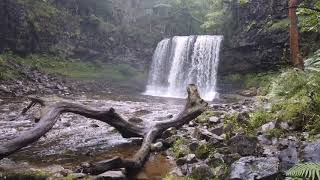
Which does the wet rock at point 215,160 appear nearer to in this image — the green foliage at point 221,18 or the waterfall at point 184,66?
the waterfall at point 184,66

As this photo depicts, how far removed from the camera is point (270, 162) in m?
4.45

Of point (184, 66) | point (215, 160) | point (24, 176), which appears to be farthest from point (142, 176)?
point (184, 66)

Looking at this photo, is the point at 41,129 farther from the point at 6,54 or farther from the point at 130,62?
the point at 130,62

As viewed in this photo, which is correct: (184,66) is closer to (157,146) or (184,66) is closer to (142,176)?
(157,146)

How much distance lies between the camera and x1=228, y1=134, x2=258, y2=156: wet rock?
17.4 feet

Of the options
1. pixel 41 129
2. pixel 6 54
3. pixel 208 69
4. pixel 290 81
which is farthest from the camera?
pixel 208 69

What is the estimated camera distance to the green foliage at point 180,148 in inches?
253

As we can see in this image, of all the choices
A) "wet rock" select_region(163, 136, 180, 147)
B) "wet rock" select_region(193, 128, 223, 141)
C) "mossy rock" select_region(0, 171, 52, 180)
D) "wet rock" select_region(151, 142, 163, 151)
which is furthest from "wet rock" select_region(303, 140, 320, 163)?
"mossy rock" select_region(0, 171, 52, 180)

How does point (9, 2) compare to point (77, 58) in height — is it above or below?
above

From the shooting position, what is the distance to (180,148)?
6762 millimetres

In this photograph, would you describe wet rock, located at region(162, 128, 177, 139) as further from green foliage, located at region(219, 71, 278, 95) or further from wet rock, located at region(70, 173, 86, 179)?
green foliage, located at region(219, 71, 278, 95)

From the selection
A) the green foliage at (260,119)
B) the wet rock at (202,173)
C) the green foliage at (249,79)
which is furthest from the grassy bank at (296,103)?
the green foliage at (249,79)

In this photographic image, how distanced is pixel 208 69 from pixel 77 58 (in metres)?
10.2

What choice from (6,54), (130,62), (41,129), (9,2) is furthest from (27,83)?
(41,129)
